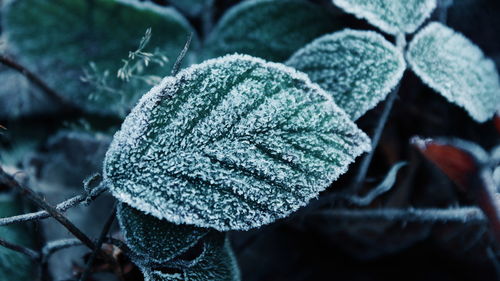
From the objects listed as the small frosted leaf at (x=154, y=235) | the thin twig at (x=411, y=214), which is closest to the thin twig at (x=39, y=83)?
the small frosted leaf at (x=154, y=235)

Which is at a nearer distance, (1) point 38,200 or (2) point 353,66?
(1) point 38,200

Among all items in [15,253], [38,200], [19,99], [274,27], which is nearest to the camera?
[38,200]

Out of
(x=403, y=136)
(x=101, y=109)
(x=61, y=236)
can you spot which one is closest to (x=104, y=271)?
(x=61, y=236)

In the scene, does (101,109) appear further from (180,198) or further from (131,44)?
(180,198)

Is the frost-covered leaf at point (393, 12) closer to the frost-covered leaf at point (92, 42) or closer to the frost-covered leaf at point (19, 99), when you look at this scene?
the frost-covered leaf at point (92, 42)

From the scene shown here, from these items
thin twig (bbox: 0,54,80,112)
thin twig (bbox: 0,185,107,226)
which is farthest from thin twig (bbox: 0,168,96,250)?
thin twig (bbox: 0,54,80,112)

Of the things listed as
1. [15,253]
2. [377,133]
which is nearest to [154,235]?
[15,253]

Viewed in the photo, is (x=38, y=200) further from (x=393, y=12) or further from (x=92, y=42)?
(x=393, y=12)
